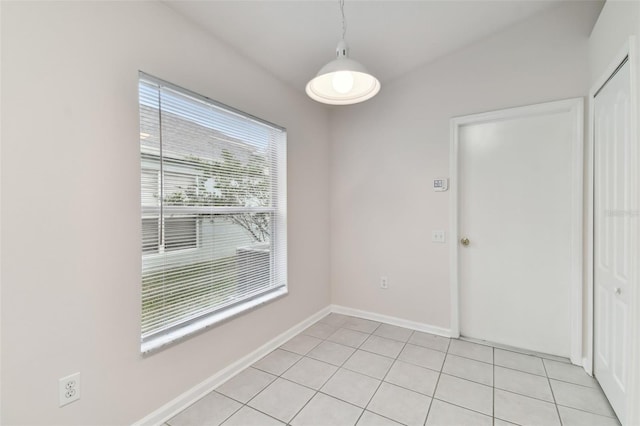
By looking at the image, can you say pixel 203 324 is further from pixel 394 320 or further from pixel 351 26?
pixel 351 26

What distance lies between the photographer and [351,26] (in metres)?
2.34

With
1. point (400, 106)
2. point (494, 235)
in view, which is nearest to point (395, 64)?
point (400, 106)

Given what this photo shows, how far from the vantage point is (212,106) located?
214cm

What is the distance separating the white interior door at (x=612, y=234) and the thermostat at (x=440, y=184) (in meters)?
1.09

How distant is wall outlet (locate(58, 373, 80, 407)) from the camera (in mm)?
1381

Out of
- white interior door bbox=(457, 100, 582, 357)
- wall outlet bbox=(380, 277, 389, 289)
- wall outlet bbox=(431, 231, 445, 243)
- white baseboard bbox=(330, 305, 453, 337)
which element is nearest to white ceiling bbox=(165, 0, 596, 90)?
white interior door bbox=(457, 100, 582, 357)

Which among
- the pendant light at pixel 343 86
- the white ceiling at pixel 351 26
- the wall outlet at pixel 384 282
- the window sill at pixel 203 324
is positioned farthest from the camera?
the wall outlet at pixel 384 282

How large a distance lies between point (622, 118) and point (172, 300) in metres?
3.06

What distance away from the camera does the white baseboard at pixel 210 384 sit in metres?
1.77

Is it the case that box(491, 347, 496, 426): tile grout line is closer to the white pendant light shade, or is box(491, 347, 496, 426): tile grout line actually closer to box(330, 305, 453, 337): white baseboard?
box(330, 305, 453, 337): white baseboard

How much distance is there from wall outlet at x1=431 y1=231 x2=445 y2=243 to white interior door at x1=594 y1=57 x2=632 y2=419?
114 cm

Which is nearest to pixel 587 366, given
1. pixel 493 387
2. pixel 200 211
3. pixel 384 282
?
pixel 493 387

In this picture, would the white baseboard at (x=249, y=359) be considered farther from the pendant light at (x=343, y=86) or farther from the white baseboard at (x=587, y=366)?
the pendant light at (x=343, y=86)

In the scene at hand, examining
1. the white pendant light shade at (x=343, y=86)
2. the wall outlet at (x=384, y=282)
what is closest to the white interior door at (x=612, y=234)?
the white pendant light shade at (x=343, y=86)
